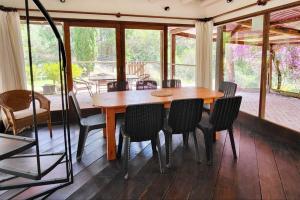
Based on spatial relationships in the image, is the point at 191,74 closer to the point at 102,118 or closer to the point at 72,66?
the point at 72,66

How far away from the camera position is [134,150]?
11.0 ft

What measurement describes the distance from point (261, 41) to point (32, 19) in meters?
4.14

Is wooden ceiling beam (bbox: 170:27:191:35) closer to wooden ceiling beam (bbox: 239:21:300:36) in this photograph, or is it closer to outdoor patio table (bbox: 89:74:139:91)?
outdoor patio table (bbox: 89:74:139:91)

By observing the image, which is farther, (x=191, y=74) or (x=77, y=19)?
(x=191, y=74)

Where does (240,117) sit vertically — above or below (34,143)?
below

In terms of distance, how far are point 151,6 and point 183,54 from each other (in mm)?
1375

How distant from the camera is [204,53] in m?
5.50

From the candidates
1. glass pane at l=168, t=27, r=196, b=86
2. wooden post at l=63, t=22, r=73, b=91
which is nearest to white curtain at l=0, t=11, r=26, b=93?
wooden post at l=63, t=22, r=73, b=91

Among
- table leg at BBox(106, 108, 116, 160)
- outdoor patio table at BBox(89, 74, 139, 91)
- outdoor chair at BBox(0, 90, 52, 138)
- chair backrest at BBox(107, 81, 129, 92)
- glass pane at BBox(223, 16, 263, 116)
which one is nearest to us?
table leg at BBox(106, 108, 116, 160)

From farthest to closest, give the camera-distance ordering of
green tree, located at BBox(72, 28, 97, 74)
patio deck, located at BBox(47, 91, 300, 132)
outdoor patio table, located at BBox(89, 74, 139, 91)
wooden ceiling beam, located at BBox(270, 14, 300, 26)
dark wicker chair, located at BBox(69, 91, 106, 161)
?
outdoor patio table, located at BBox(89, 74, 139, 91), green tree, located at BBox(72, 28, 97, 74), patio deck, located at BBox(47, 91, 300, 132), wooden ceiling beam, located at BBox(270, 14, 300, 26), dark wicker chair, located at BBox(69, 91, 106, 161)

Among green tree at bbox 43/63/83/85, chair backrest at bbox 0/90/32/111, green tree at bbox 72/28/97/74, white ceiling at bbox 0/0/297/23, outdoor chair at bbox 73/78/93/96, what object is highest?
white ceiling at bbox 0/0/297/23

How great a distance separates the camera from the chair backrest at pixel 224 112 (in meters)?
2.82

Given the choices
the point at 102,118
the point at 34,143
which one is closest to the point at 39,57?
the point at 102,118

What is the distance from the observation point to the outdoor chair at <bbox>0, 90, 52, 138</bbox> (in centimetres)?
356
